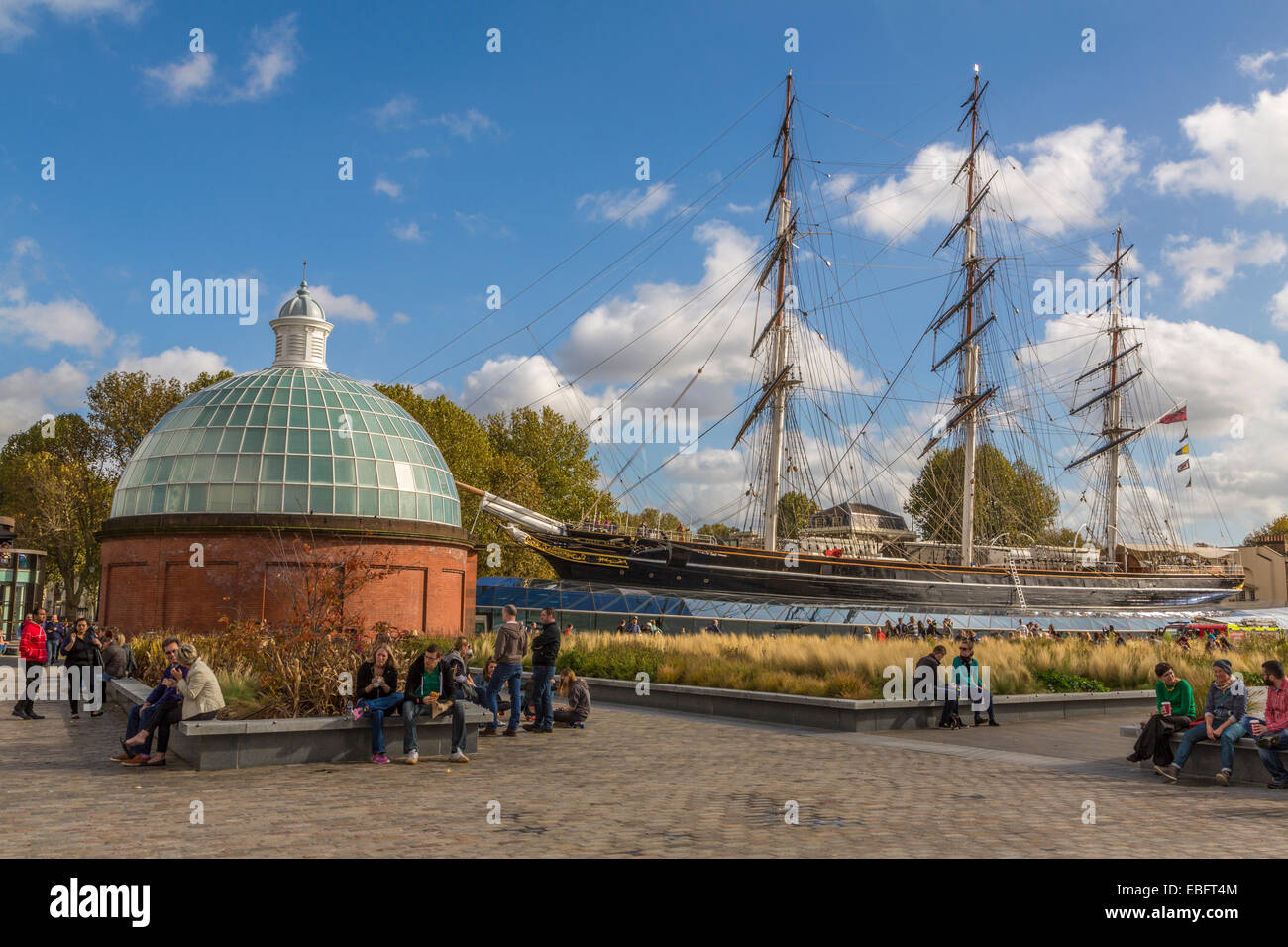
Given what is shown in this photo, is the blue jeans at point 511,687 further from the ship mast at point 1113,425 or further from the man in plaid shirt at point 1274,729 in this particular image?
the ship mast at point 1113,425

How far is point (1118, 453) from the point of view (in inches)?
3083

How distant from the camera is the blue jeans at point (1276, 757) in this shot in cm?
1191

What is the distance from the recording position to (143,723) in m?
12.8

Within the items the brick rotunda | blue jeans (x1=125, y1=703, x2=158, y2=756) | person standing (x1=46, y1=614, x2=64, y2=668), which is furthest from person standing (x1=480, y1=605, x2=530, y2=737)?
person standing (x1=46, y1=614, x2=64, y2=668)

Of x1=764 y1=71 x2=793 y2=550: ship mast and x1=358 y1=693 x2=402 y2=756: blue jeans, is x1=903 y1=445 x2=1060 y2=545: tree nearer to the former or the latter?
x1=764 y1=71 x2=793 y2=550: ship mast

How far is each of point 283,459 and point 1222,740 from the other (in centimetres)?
2856

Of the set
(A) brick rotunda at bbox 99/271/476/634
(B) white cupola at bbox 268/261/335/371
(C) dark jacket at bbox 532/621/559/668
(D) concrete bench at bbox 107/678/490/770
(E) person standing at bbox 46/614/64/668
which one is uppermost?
(B) white cupola at bbox 268/261/335/371

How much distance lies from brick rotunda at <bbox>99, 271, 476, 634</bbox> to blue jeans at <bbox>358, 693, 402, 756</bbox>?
17.1m

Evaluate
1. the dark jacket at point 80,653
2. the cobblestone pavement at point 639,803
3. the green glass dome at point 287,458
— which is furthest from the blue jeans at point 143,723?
the green glass dome at point 287,458

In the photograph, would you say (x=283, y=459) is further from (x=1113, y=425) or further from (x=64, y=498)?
(x=1113, y=425)

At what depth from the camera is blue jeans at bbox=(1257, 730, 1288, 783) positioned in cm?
1191
